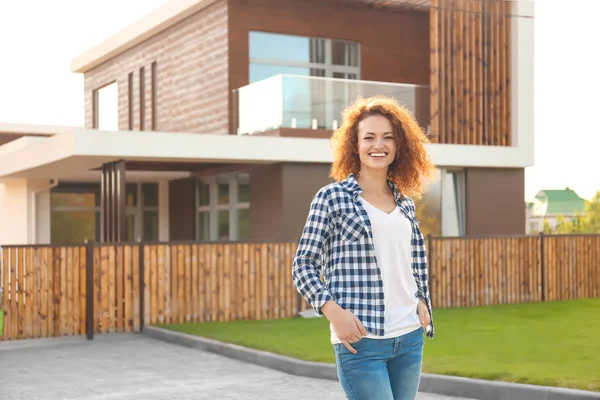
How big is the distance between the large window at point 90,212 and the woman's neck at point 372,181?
23.1 meters

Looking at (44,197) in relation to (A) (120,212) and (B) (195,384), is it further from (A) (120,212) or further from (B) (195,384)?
(B) (195,384)

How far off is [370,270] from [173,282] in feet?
41.5

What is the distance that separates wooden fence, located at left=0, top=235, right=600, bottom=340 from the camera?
49.0ft

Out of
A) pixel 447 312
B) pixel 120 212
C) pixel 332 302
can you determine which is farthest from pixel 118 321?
pixel 332 302

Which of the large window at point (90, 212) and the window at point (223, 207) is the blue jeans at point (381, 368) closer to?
the window at point (223, 207)

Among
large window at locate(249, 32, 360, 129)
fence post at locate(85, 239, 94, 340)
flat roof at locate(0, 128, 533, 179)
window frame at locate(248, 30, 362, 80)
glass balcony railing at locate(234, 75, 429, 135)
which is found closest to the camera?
fence post at locate(85, 239, 94, 340)

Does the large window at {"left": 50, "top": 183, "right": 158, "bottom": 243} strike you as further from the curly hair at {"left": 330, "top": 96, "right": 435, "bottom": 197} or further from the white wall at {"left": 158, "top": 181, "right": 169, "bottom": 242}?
the curly hair at {"left": 330, "top": 96, "right": 435, "bottom": 197}

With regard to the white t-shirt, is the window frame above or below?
above

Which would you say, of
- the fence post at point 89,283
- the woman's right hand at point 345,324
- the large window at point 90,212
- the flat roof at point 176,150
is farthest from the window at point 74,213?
the woman's right hand at point 345,324

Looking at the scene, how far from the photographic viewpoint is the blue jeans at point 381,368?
3.67m

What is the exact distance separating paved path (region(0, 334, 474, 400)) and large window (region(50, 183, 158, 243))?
12526mm

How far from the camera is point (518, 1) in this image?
75.6 feet

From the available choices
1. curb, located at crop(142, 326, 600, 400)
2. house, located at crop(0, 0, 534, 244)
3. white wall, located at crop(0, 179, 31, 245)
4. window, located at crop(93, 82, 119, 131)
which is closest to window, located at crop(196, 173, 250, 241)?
house, located at crop(0, 0, 534, 244)

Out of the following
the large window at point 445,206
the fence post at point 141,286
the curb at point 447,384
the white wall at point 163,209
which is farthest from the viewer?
the white wall at point 163,209
